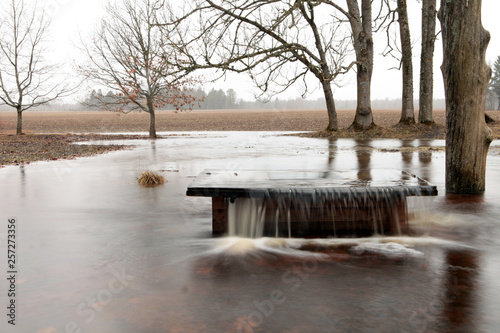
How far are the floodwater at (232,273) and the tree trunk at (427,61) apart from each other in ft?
63.7

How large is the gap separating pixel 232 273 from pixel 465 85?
5.93 metres

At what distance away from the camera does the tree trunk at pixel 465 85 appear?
7.99m

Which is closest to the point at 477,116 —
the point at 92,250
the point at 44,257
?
the point at 92,250

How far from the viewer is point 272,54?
2311 cm

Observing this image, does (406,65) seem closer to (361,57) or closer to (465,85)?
(361,57)

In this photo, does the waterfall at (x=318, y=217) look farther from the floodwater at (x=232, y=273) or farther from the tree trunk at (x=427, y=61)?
the tree trunk at (x=427, y=61)

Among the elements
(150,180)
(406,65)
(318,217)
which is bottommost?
(318,217)

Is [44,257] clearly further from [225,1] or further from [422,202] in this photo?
[225,1]

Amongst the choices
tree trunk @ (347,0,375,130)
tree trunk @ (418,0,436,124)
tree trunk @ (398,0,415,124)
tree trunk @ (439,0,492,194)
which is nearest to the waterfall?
tree trunk @ (439,0,492,194)

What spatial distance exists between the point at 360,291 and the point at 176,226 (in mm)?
3254

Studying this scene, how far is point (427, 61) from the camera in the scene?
26328 mm

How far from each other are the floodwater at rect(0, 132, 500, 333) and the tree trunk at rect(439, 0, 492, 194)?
2.19ft

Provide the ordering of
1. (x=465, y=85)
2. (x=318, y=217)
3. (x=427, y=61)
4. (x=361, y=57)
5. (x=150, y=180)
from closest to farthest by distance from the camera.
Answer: (x=318, y=217) < (x=465, y=85) < (x=150, y=180) < (x=361, y=57) < (x=427, y=61)

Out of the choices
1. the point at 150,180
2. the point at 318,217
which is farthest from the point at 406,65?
the point at 318,217
